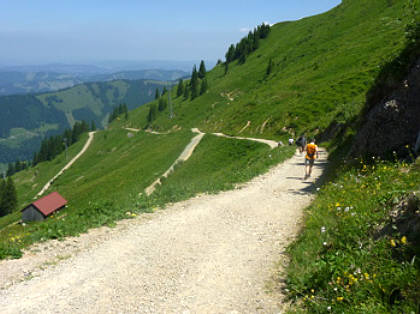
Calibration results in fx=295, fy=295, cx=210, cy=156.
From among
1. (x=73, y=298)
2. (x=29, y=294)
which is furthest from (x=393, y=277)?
(x=29, y=294)

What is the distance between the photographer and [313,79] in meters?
69.8

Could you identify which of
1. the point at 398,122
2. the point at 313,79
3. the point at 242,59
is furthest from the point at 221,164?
the point at 242,59

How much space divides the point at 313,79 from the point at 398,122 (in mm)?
62511

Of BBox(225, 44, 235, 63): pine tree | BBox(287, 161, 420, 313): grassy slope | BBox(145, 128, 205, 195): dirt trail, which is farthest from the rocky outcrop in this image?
Answer: BBox(225, 44, 235, 63): pine tree

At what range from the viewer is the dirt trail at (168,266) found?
648cm

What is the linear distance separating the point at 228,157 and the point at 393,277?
38.6 metres

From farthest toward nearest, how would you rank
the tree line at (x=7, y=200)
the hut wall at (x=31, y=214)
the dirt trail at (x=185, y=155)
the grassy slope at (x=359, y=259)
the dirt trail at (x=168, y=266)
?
the tree line at (x=7, y=200) < the hut wall at (x=31, y=214) < the dirt trail at (x=185, y=155) < the dirt trail at (x=168, y=266) < the grassy slope at (x=359, y=259)

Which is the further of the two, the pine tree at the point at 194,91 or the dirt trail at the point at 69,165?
the pine tree at the point at 194,91

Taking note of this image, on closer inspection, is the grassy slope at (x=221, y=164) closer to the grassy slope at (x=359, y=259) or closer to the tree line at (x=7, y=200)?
the grassy slope at (x=359, y=259)

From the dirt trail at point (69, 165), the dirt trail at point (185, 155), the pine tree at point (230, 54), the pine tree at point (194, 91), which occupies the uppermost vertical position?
the pine tree at point (230, 54)

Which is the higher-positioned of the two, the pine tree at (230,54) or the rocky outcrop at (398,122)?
the pine tree at (230,54)

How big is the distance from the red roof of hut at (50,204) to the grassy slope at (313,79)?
126 ft

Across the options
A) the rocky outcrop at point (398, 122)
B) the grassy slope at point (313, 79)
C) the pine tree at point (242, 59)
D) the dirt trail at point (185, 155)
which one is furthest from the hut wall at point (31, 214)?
the pine tree at point (242, 59)

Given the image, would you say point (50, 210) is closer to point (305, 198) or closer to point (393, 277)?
point (305, 198)
